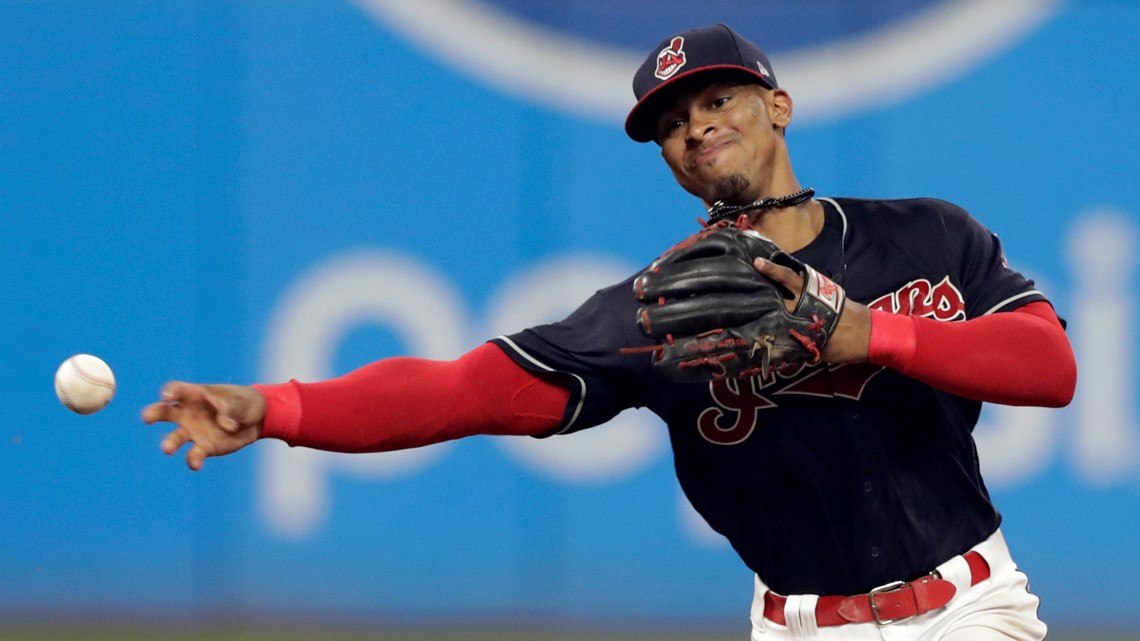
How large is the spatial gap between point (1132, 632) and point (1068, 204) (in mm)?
1965

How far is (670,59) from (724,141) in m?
0.22

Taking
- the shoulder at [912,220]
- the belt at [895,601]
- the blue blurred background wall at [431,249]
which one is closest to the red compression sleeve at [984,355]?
Answer: the shoulder at [912,220]

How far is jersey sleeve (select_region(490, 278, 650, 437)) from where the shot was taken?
128 inches

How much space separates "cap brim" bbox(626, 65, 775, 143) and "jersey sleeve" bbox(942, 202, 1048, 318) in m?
0.54

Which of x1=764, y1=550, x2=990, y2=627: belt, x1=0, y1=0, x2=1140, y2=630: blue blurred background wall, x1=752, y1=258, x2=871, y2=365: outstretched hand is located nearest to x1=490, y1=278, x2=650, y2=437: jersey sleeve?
x1=752, y1=258, x2=871, y2=365: outstretched hand

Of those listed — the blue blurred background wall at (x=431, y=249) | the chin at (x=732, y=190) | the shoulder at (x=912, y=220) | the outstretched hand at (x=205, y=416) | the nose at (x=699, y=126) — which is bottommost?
the outstretched hand at (x=205, y=416)

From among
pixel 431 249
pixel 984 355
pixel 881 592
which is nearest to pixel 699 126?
pixel 984 355

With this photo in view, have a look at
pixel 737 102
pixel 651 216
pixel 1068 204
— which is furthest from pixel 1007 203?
pixel 737 102

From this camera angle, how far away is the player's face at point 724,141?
131 inches

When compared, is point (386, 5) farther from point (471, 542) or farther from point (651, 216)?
point (471, 542)

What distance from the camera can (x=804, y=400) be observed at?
3244 mm

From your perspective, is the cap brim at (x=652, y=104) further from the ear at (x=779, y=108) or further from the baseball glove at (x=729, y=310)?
the baseball glove at (x=729, y=310)

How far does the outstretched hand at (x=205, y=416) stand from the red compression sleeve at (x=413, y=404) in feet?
0.28

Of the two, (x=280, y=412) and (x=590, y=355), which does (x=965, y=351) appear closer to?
(x=590, y=355)
